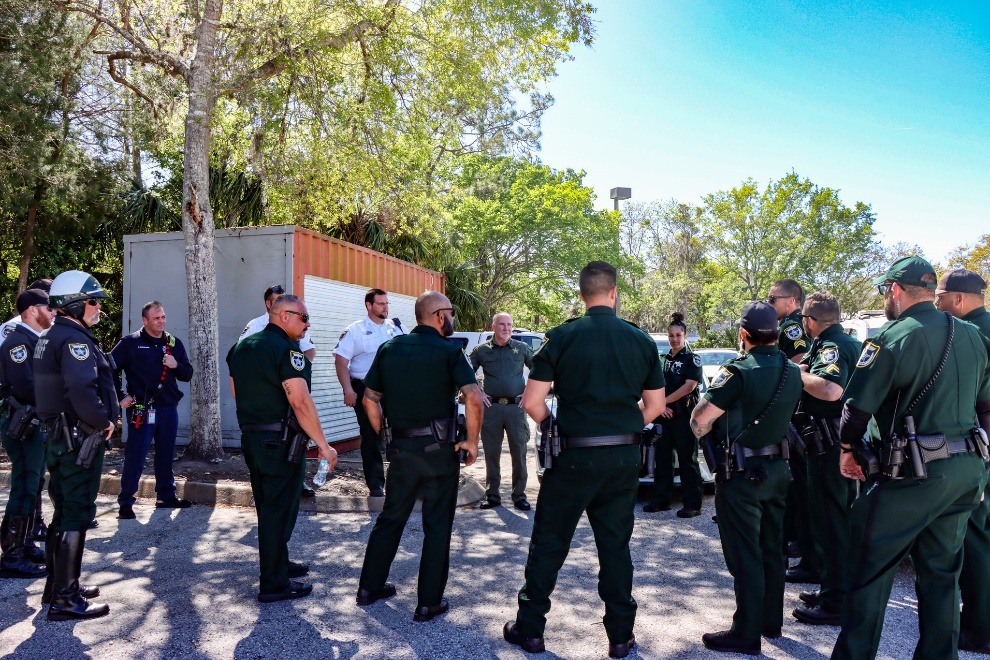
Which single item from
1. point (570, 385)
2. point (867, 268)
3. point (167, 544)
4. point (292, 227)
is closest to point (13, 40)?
point (292, 227)

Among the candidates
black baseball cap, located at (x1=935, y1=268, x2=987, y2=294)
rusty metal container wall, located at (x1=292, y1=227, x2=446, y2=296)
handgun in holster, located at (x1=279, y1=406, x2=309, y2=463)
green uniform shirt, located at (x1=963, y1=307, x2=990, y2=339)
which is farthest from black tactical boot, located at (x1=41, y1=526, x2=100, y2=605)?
green uniform shirt, located at (x1=963, y1=307, x2=990, y2=339)

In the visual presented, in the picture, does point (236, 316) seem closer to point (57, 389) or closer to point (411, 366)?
point (57, 389)

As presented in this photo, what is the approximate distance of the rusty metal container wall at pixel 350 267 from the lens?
9406 mm

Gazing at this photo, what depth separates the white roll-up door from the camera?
9.70 meters

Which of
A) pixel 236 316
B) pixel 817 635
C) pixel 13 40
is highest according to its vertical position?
pixel 13 40

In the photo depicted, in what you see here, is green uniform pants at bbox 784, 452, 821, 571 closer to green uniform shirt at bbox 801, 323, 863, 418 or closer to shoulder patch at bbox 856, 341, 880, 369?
green uniform shirt at bbox 801, 323, 863, 418

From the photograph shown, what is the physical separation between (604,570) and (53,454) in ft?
10.6

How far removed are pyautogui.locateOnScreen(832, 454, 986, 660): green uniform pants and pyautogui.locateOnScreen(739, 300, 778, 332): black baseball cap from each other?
986 millimetres

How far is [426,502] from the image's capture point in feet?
13.6

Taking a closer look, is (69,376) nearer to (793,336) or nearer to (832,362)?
(832,362)

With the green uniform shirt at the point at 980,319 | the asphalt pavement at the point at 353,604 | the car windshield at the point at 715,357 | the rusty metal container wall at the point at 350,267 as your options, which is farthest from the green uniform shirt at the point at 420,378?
the car windshield at the point at 715,357

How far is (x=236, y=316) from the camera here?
9.60 meters

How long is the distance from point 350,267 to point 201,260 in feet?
8.51

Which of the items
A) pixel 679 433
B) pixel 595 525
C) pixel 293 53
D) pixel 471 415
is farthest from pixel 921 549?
pixel 293 53
